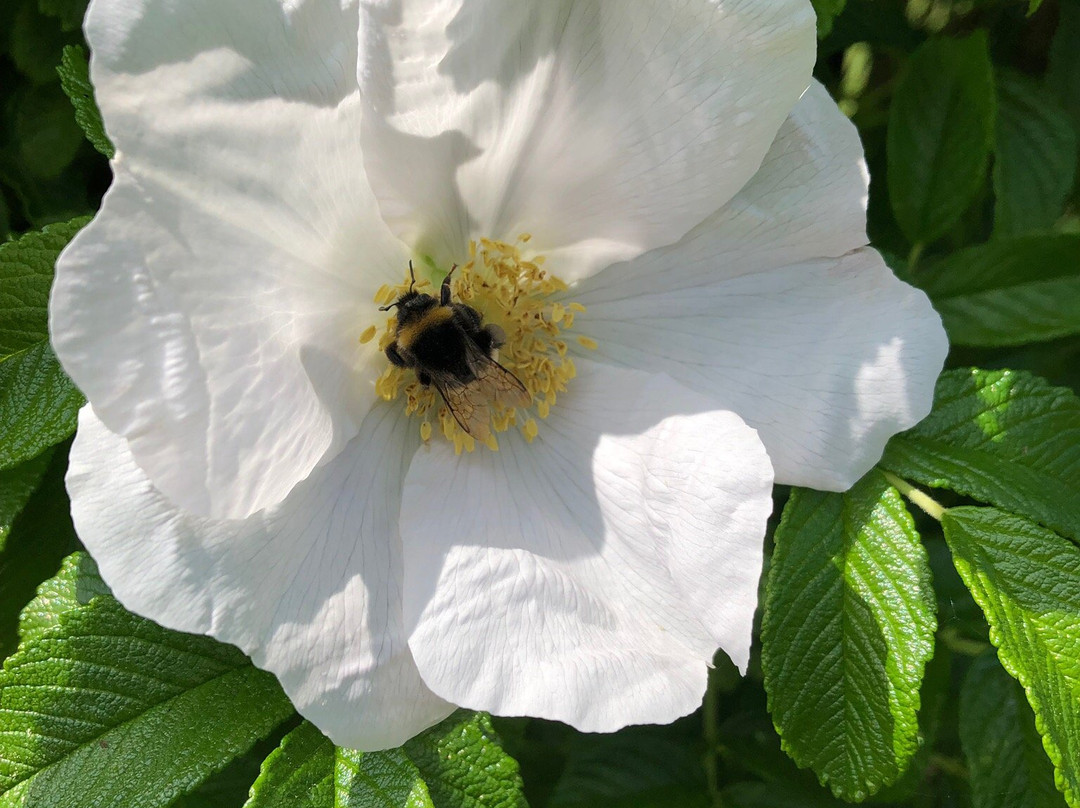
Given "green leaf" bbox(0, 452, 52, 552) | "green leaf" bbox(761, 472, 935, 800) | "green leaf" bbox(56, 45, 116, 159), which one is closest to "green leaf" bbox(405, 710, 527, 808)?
"green leaf" bbox(761, 472, 935, 800)

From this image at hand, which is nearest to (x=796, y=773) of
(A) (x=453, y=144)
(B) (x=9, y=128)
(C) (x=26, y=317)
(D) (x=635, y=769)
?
(D) (x=635, y=769)

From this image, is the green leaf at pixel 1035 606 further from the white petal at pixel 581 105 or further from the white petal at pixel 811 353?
the white petal at pixel 581 105

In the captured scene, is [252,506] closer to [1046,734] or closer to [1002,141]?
[1046,734]

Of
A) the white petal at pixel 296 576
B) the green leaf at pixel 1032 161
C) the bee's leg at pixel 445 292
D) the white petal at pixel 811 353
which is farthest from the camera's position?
the green leaf at pixel 1032 161

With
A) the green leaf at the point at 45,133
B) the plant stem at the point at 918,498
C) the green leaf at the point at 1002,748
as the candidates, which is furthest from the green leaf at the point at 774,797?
the green leaf at the point at 45,133

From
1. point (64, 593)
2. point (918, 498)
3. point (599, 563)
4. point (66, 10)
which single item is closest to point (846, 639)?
point (918, 498)

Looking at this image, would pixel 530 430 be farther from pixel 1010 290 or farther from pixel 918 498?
pixel 1010 290
